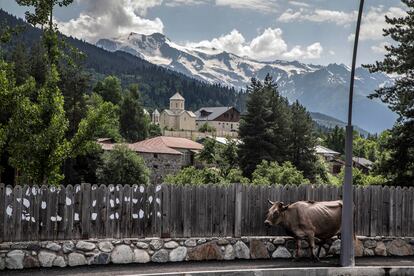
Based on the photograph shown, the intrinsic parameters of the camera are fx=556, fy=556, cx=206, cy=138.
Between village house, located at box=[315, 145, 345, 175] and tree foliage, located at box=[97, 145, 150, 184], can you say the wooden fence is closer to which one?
tree foliage, located at box=[97, 145, 150, 184]

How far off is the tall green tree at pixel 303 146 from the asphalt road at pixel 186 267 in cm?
6000

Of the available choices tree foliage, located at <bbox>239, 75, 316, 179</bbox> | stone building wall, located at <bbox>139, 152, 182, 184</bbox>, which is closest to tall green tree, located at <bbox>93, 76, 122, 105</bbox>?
stone building wall, located at <bbox>139, 152, 182, 184</bbox>

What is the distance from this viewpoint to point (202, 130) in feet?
538

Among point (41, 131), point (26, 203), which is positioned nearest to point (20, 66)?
point (41, 131)

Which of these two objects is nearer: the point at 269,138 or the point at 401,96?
the point at 401,96

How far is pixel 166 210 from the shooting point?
15.6m

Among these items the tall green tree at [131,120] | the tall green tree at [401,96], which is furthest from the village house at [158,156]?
the tall green tree at [401,96]

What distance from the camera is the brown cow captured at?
15.0 m

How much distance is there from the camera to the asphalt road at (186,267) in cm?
1343

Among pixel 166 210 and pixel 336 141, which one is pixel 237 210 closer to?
pixel 166 210

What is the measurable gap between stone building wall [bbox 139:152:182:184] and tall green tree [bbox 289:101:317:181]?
20290 millimetres

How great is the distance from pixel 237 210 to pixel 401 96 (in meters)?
16.1

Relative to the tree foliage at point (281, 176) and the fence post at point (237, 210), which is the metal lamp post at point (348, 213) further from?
the tree foliage at point (281, 176)

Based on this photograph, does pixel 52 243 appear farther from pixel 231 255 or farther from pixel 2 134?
pixel 2 134
